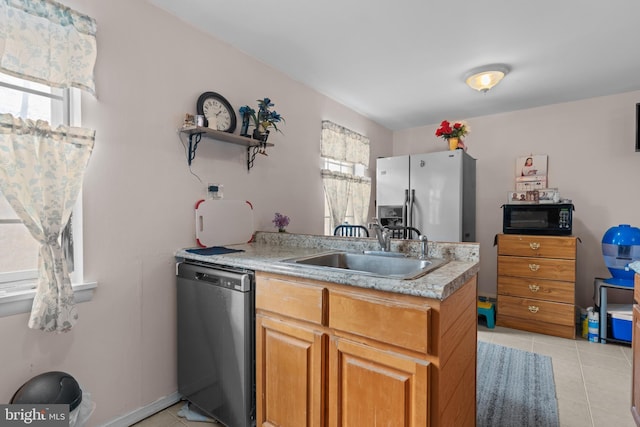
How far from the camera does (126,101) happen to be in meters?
1.70

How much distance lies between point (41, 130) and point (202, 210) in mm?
890

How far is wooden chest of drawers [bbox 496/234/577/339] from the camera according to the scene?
288 centimetres

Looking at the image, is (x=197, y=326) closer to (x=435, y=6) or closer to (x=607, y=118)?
(x=435, y=6)

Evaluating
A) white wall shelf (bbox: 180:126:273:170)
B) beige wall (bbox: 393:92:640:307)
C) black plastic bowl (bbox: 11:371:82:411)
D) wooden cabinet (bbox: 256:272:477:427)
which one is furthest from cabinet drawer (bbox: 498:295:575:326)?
black plastic bowl (bbox: 11:371:82:411)

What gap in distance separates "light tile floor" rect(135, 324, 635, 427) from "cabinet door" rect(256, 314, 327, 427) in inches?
20.7

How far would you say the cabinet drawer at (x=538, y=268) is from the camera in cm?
289

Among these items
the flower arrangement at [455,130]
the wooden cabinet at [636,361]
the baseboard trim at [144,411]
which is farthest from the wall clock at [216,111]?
the wooden cabinet at [636,361]

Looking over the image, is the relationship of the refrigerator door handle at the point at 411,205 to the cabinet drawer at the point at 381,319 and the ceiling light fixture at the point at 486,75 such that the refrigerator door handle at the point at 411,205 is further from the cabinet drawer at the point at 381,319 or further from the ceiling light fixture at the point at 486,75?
A: the cabinet drawer at the point at 381,319

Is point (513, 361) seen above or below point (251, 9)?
below

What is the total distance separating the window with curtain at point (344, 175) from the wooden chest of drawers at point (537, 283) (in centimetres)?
153

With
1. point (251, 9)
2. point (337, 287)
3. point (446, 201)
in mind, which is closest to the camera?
point (337, 287)


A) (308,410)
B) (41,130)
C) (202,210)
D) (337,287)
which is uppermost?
(41,130)

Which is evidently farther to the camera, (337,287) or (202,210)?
(202,210)

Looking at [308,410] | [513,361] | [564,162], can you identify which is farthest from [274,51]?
[564,162]
